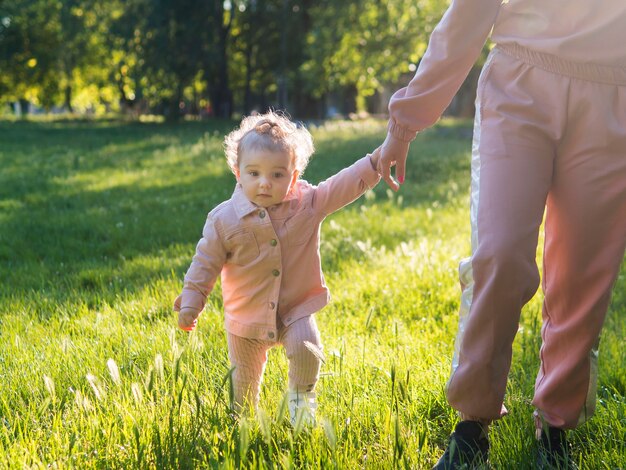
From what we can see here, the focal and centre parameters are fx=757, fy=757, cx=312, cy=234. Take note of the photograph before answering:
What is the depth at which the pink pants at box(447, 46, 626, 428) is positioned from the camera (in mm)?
2537

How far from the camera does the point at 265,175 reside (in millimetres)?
3059

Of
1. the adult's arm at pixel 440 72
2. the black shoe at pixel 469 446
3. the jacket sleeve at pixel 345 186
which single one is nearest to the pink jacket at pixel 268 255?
the jacket sleeve at pixel 345 186

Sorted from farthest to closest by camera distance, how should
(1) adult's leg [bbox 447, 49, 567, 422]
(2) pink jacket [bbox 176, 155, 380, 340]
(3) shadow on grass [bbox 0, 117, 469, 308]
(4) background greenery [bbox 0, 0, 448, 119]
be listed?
(4) background greenery [bbox 0, 0, 448, 119] → (3) shadow on grass [bbox 0, 117, 469, 308] → (2) pink jacket [bbox 176, 155, 380, 340] → (1) adult's leg [bbox 447, 49, 567, 422]

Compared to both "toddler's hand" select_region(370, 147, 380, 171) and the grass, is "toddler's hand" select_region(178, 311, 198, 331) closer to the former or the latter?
the grass

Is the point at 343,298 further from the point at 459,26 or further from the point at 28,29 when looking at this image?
the point at 28,29

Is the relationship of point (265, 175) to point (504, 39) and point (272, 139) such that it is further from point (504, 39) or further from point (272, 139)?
point (504, 39)

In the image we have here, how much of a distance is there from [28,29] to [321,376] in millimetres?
43783

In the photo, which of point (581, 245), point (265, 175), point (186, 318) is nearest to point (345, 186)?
point (265, 175)

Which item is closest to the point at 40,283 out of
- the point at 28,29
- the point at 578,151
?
the point at 578,151

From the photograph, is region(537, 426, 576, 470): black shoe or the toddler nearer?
region(537, 426, 576, 470): black shoe

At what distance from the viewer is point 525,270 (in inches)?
99.2

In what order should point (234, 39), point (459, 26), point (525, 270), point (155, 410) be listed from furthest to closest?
point (234, 39) < point (155, 410) < point (459, 26) < point (525, 270)

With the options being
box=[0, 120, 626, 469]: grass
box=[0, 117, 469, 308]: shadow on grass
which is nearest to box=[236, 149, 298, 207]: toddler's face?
box=[0, 120, 626, 469]: grass

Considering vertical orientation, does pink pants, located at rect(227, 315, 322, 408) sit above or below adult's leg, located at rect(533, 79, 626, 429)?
below
